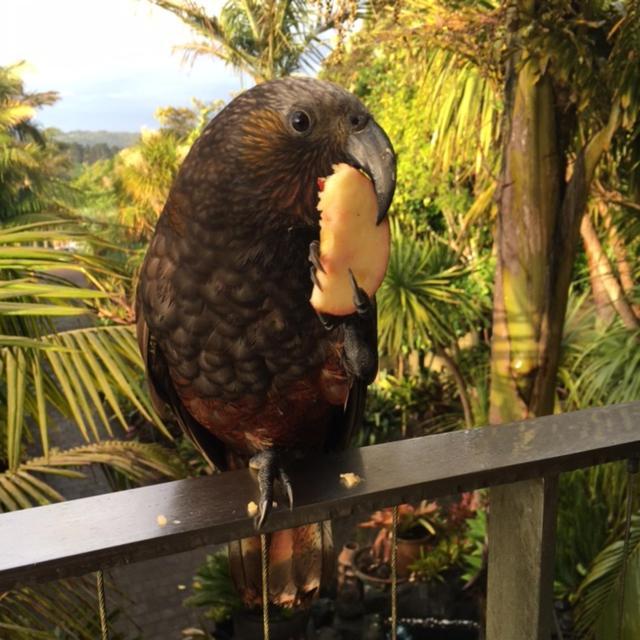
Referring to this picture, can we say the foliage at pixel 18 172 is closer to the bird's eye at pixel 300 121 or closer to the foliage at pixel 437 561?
the foliage at pixel 437 561

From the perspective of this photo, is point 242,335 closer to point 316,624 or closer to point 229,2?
point 316,624

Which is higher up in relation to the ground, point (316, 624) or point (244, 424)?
point (244, 424)

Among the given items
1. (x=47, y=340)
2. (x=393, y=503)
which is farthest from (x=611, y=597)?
(x=47, y=340)

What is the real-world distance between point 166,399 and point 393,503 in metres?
0.56

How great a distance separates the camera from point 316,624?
11.1 feet

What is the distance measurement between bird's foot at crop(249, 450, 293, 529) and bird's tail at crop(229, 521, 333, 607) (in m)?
0.14

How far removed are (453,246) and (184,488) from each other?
4749 millimetres

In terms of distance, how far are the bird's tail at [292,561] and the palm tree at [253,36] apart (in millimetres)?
4513

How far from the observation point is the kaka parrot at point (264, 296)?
83 centimetres

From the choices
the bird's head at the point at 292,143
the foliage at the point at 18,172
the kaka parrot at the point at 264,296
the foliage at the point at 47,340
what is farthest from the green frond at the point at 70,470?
the foliage at the point at 18,172

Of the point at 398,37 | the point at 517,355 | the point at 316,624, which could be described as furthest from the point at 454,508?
the point at 398,37

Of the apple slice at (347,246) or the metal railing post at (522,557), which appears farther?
the metal railing post at (522,557)

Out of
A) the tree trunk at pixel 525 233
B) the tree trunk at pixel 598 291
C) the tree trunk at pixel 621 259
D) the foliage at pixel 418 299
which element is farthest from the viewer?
the foliage at pixel 418 299

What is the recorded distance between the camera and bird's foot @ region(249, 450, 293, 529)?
69cm
